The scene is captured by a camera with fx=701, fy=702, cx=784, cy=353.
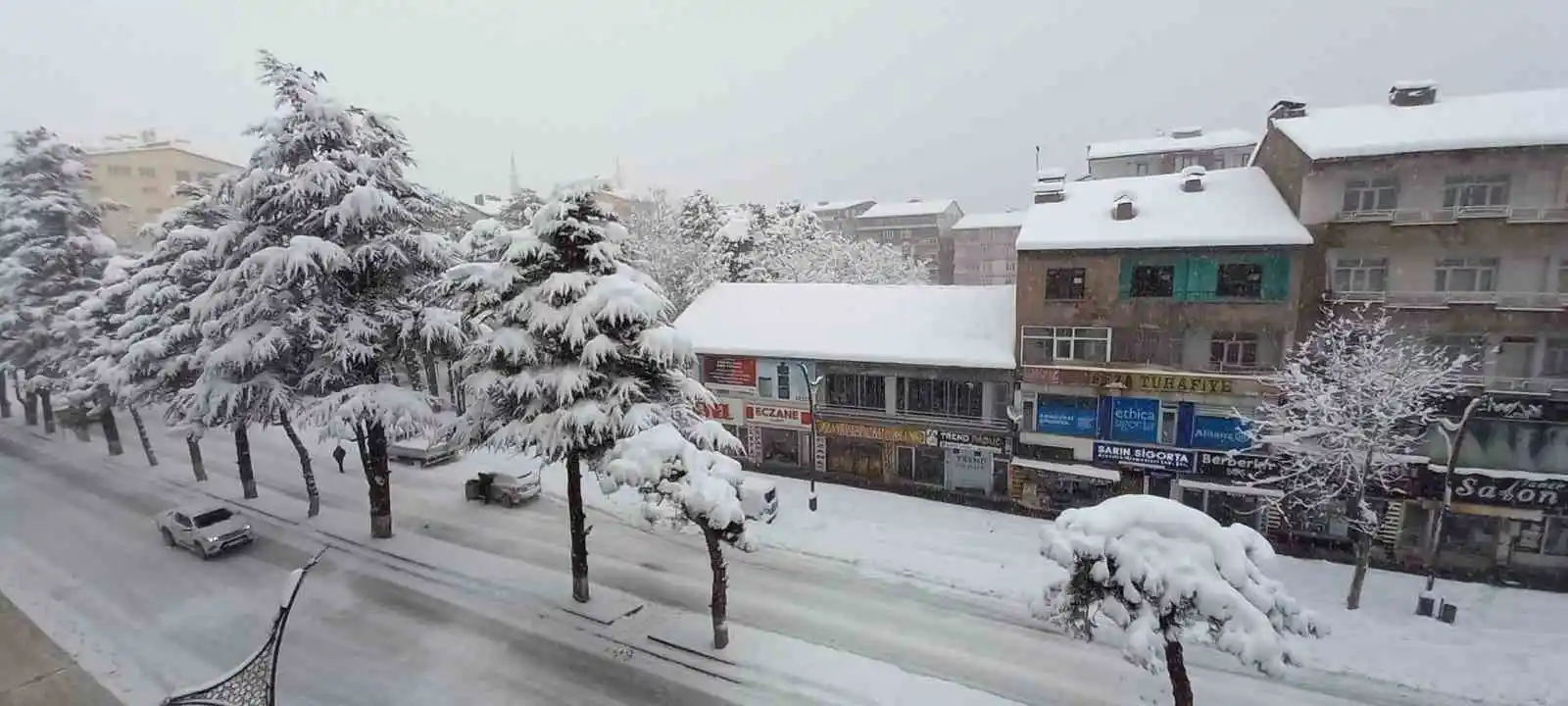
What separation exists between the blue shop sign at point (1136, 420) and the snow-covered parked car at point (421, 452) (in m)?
26.9

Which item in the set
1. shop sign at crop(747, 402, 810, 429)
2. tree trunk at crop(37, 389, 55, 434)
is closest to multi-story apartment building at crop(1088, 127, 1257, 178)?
shop sign at crop(747, 402, 810, 429)

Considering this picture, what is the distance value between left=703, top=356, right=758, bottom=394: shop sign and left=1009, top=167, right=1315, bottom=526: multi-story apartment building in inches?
441

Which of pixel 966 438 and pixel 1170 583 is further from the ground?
pixel 1170 583

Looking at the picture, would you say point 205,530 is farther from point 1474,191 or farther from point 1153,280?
point 1474,191

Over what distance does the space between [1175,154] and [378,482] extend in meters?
55.9

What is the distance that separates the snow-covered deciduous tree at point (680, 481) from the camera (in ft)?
46.9

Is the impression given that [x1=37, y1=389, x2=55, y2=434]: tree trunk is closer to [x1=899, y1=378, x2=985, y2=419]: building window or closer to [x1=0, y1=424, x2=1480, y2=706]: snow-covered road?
[x1=0, y1=424, x2=1480, y2=706]: snow-covered road

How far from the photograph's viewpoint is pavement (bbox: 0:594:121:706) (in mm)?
14602

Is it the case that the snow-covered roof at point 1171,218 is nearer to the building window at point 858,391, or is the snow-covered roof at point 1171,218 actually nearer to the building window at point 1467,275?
the building window at point 1467,275

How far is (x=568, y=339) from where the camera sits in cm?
1620

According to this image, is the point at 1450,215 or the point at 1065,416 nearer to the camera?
the point at 1450,215

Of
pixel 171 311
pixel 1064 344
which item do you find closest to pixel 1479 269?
pixel 1064 344

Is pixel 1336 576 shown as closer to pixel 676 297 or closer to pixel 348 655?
pixel 348 655

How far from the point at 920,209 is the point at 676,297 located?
159 ft
